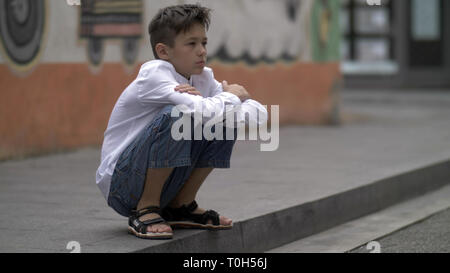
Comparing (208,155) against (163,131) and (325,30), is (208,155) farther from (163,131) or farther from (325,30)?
(325,30)

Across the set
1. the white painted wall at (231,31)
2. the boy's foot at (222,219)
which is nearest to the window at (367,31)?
the white painted wall at (231,31)

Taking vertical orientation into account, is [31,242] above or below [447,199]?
above

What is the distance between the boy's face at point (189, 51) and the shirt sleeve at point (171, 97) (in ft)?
0.31

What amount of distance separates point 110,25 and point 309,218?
3860mm

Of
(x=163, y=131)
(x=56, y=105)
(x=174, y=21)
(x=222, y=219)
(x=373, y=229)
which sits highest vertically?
A: (x=174, y=21)

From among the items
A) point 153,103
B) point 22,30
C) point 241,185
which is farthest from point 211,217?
point 22,30

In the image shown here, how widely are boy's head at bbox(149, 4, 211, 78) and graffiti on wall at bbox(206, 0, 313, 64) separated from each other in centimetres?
565

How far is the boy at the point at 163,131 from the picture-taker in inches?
164

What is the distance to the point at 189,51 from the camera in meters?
4.35

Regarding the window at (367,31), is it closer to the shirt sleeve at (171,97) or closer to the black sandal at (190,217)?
the black sandal at (190,217)
